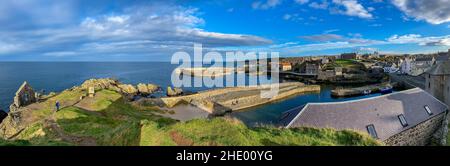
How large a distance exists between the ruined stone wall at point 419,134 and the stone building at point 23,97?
1156 inches

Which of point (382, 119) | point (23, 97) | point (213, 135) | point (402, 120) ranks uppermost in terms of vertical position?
point (213, 135)

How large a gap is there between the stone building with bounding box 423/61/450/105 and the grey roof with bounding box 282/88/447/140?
10.6 metres

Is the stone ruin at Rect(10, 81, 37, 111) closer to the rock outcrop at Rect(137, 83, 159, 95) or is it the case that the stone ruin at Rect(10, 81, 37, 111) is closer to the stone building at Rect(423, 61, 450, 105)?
the rock outcrop at Rect(137, 83, 159, 95)

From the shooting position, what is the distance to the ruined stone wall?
57.2 feet

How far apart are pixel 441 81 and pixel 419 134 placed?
14.2 metres

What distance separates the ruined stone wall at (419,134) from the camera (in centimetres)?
1744

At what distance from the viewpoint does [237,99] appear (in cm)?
4741

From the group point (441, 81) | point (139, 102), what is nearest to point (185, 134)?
point (441, 81)

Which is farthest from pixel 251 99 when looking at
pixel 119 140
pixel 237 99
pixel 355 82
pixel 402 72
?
pixel 402 72

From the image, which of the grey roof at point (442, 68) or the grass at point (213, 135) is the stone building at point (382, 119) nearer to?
the grass at point (213, 135)

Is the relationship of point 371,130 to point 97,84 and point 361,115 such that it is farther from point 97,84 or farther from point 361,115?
point 97,84

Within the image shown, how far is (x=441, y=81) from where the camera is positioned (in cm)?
2959

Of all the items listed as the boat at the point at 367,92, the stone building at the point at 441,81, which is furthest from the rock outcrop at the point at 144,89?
the stone building at the point at 441,81
